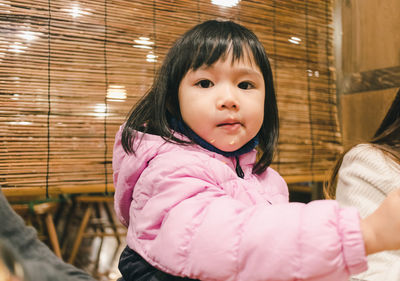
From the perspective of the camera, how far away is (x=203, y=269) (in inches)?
21.7

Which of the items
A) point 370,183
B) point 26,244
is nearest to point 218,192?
point 26,244

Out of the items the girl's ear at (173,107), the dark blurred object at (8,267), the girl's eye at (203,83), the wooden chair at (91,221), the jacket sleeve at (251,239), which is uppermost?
the girl's eye at (203,83)

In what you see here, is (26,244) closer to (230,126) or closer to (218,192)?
(218,192)

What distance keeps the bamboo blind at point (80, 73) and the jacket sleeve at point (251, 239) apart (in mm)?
737

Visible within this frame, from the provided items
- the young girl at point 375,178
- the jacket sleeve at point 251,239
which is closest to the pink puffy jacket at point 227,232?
the jacket sleeve at point 251,239

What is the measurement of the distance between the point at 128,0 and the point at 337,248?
1.22 metres

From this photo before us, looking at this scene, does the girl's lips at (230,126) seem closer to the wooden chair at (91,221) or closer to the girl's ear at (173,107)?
the girl's ear at (173,107)

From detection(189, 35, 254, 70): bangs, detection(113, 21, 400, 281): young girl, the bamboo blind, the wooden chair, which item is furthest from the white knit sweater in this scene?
the wooden chair

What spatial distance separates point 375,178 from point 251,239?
0.70m

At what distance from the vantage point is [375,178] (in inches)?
41.0

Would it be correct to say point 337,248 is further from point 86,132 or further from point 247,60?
point 86,132

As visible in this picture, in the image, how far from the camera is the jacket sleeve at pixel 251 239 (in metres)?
0.50

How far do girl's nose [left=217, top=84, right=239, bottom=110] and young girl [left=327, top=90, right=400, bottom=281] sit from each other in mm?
570

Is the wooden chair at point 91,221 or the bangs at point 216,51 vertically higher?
the bangs at point 216,51
